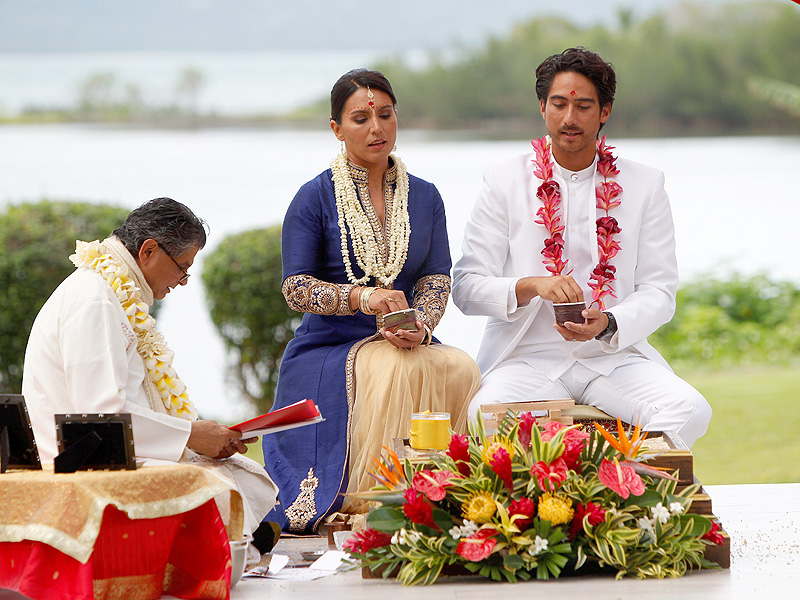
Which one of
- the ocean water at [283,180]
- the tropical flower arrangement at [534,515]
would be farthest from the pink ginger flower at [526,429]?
the ocean water at [283,180]

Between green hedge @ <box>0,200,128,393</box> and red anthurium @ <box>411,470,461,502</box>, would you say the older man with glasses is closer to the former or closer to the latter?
red anthurium @ <box>411,470,461,502</box>

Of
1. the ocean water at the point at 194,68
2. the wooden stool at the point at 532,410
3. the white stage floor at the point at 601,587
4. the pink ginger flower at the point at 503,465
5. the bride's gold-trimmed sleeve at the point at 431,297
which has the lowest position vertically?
the white stage floor at the point at 601,587

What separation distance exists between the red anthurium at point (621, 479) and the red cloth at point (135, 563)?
129 centimetres

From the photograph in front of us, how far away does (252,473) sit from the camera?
3.93 meters

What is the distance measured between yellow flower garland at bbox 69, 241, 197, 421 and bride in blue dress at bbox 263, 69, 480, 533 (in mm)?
696

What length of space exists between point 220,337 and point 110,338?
12.6 feet

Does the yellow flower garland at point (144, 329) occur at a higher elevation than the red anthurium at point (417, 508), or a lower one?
higher

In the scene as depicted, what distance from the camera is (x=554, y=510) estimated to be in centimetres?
346

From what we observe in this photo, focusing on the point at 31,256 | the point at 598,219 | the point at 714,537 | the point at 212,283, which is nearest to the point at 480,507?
the point at 714,537

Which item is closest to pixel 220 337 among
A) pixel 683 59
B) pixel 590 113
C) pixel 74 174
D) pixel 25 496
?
pixel 74 174

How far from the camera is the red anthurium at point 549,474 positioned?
3504 mm

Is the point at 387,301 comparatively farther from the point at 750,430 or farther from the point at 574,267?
the point at 750,430

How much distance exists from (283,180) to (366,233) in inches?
203

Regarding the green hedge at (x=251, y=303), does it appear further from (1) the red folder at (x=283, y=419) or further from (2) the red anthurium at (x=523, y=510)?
(2) the red anthurium at (x=523, y=510)
